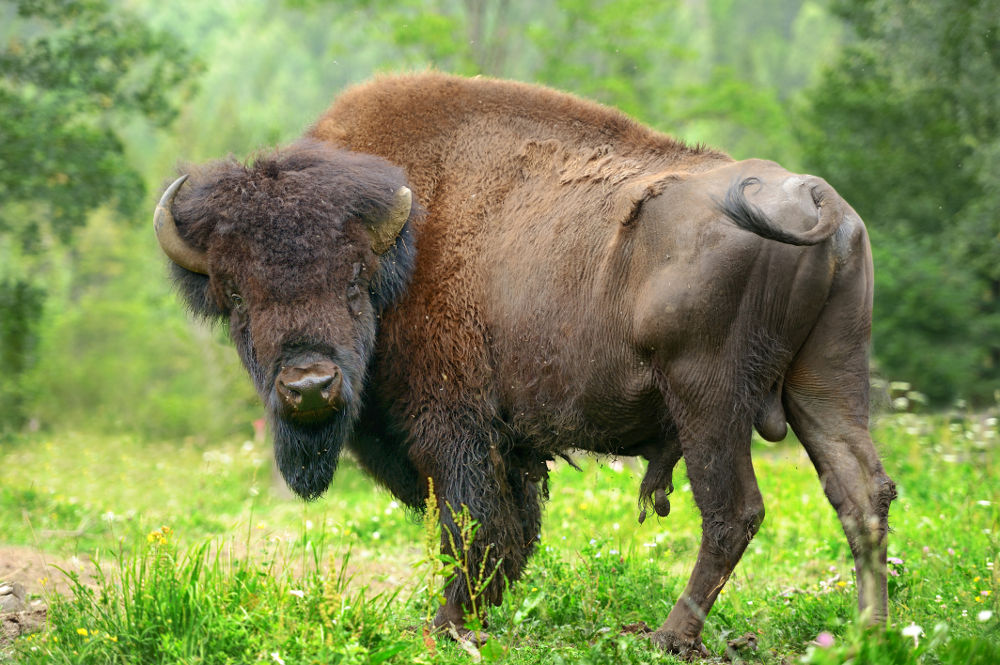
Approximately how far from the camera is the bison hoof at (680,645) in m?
4.42

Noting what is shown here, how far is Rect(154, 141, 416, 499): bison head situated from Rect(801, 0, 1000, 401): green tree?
1120 centimetres

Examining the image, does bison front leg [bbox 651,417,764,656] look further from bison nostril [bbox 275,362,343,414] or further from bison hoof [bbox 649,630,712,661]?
bison nostril [bbox 275,362,343,414]

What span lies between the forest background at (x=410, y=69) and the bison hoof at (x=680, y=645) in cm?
329

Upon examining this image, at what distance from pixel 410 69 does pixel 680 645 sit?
366 cm

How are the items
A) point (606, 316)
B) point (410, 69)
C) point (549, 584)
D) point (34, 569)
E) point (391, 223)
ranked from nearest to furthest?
1. point (606, 316)
2. point (391, 223)
3. point (549, 584)
4. point (410, 69)
5. point (34, 569)

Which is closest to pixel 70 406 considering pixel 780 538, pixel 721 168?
pixel 780 538

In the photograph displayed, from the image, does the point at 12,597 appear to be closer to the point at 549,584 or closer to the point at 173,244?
the point at 173,244

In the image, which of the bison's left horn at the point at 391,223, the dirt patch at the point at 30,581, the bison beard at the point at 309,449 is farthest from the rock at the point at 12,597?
the bison's left horn at the point at 391,223

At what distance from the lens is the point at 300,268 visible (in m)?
4.66

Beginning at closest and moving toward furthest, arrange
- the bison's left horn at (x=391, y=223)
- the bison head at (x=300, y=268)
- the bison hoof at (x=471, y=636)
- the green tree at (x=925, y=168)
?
the bison hoof at (x=471, y=636) → the bison head at (x=300, y=268) → the bison's left horn at (x=391, y=223) → the green tree at (x=925, y=168)

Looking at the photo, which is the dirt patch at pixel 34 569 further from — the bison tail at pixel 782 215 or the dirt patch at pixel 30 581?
the bison tail at pixel 782 215

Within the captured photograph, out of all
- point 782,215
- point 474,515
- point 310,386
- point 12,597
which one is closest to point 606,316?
point 782,215

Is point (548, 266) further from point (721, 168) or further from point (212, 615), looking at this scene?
point (212, 615)

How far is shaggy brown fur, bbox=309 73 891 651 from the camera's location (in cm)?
414
